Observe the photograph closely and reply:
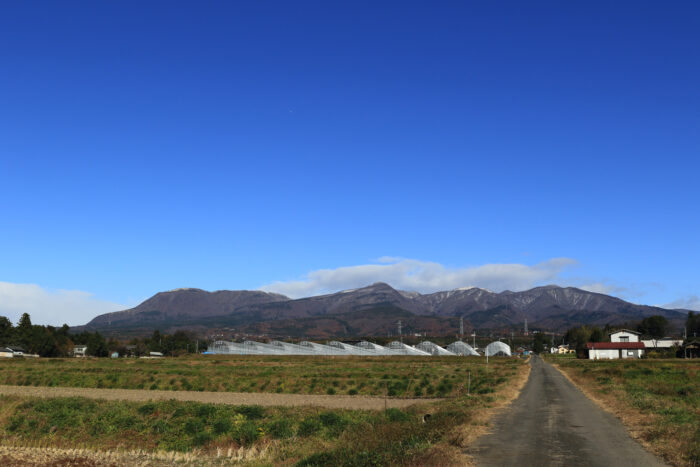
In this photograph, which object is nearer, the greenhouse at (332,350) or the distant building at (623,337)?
the distant building at (623,337)

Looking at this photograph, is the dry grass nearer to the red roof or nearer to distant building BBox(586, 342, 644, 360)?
distant building BBox(586, 342, 644, 360)

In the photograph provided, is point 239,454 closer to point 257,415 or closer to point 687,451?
point 257,415

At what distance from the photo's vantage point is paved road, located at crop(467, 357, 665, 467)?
1808 centimetres

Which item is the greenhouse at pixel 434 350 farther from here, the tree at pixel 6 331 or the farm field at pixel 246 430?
the farm field at pixel 246 430

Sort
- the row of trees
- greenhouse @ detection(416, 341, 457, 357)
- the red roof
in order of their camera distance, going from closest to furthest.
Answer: the red roof → the row of trees → greenhouse @ detection(416, 341, 457, 357)

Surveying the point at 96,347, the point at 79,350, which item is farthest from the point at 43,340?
the point at 79,350

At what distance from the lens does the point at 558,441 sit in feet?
70.3

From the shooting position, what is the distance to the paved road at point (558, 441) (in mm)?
18078

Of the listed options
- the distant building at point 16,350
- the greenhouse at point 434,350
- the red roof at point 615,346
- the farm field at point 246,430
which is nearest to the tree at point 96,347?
the distant building at point 16,350

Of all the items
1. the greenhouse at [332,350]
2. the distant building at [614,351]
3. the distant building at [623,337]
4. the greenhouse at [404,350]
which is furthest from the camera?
the greenhouse at [332,350]

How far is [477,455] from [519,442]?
123 inches

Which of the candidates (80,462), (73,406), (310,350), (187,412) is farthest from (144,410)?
(310,350)

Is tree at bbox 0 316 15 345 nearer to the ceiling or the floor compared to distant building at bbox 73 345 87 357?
nearer to the ceiling

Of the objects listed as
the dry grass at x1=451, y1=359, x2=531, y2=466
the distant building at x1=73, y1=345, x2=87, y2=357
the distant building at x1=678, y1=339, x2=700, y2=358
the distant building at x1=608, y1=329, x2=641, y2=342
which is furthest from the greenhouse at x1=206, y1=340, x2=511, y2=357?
the dry grass at x1=451, y1=359, x2=531, y2=466
